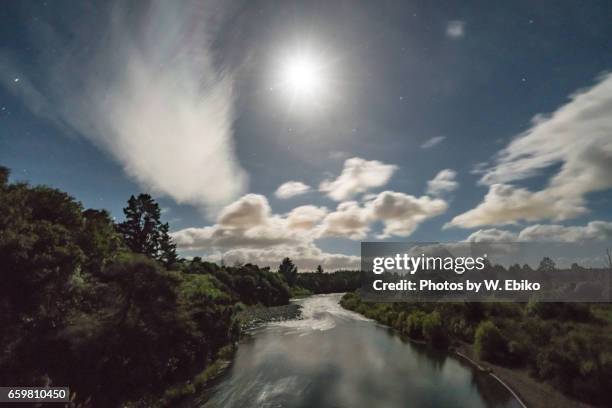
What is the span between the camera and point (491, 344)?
37906 mm

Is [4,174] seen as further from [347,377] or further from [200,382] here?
[347,377]

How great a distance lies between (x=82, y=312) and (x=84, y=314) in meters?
0.95

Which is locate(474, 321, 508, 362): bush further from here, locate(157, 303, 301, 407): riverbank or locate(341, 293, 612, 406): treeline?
locate(157, 303, 301, 407): riverbank

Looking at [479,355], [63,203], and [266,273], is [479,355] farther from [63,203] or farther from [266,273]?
[266,273]

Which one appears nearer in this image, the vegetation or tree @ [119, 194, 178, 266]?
tree @ [119, 194, 178, 266]

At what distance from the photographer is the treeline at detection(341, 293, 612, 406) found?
25922 millimetres

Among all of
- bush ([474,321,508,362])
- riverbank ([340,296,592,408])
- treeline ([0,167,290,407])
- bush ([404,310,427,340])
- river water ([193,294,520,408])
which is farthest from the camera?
bush ([404,310,427,340])

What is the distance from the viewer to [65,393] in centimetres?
1747

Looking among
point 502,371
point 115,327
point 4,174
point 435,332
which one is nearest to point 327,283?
point 435,332

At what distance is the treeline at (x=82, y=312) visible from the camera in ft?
61.6

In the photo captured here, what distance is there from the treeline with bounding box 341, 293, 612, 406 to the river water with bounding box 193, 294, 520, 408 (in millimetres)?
4001

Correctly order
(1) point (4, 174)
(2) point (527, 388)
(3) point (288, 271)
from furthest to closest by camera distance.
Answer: (3) point (288, 271) → (2) point (527, 388) → (1) point (4, 174)

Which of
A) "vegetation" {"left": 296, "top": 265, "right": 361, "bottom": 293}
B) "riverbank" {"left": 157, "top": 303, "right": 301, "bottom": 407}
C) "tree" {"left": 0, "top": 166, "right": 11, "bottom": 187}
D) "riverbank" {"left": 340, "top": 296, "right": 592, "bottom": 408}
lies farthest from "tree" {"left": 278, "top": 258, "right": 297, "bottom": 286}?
"tree" {"left": 0, "top": 166, "right": 11, "bottom": 187}

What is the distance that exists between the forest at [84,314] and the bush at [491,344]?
31390 millimetres
